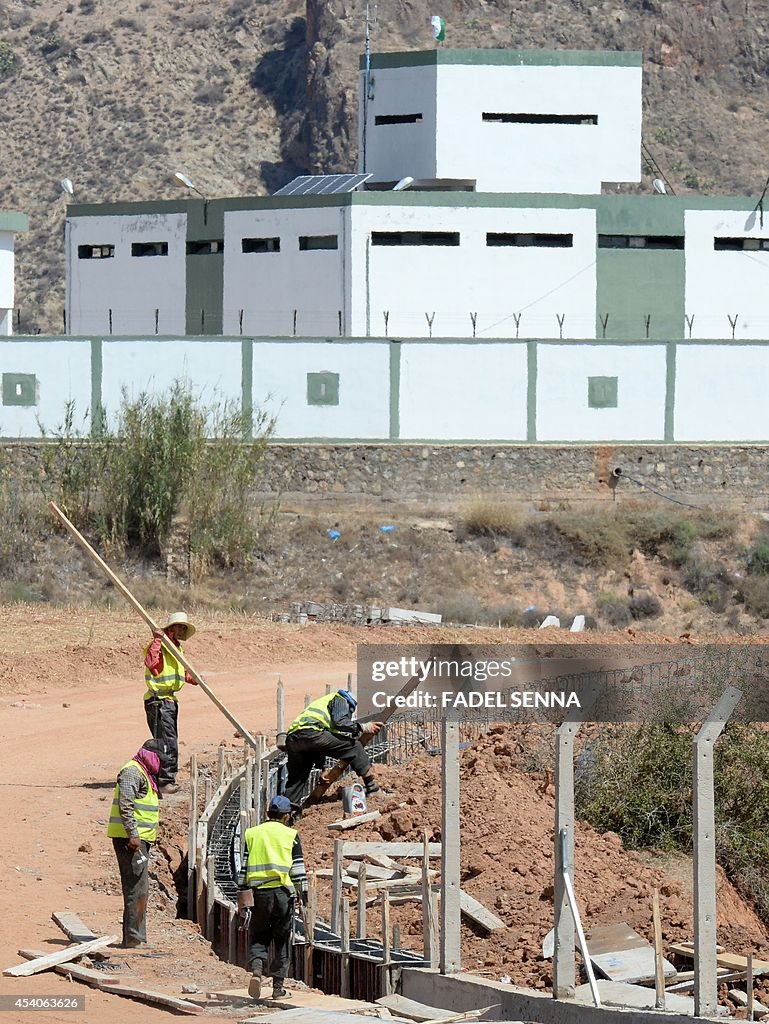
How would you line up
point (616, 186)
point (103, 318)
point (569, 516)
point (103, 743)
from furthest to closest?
1. point (616, 186)
2. point (103, 318)
3. point (569, 516)
4. point (103, 743)

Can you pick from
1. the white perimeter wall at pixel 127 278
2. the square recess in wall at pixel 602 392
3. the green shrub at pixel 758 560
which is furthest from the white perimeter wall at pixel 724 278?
the white perimeter wall at pixel 127 278

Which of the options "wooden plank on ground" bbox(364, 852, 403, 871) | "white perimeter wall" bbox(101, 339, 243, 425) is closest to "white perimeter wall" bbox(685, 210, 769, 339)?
"white perimeter wall" bbox(101, 339, 243, 425)

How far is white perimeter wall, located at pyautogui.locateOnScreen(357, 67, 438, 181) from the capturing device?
49500 mm

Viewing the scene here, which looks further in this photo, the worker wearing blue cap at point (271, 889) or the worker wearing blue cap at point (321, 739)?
the worker wearing blue cap at point (321, 739)

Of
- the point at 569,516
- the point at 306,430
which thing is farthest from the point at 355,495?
the point at 569,516

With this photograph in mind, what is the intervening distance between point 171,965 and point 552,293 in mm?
34344

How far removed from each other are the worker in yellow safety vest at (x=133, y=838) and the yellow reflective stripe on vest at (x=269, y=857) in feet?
4.17

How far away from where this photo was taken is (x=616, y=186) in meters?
53.0

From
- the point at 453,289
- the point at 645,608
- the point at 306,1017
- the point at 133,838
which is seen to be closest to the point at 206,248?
the point at 453,289

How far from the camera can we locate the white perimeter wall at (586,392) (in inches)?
1641

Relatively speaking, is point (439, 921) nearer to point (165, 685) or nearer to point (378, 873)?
point (378, 873)

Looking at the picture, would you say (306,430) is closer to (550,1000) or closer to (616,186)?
(616,186)

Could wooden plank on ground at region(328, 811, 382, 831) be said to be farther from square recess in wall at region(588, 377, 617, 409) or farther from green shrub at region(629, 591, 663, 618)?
square recess in wall at region(588, 377, 617, 409)

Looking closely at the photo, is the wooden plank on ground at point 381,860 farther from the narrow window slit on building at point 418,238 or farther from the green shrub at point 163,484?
the narrow window slit on building at point 418,238
